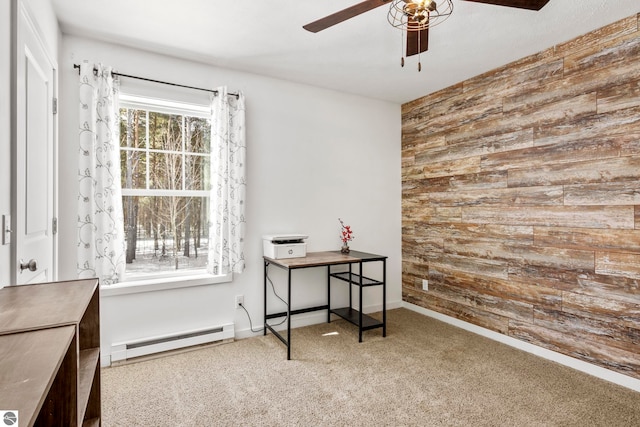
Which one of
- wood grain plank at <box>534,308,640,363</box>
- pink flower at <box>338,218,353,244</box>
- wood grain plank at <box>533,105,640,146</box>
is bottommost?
wood grain plank at <box>534,308,640,363</box>

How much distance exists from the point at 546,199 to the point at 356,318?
197 centimetres

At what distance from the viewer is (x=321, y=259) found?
315cm

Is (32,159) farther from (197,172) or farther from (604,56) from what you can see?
(604,56)

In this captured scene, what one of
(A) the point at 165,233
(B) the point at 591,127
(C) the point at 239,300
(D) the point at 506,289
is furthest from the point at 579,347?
(A) the point at 165,233

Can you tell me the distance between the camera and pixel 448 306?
361 centimetres

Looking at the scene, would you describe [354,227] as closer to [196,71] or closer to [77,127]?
[196,71]

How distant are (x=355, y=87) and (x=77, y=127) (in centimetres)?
256

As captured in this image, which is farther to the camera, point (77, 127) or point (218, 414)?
point (77, 127)

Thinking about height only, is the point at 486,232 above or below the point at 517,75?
below

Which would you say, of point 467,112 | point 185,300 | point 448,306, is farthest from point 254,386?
point 467,112

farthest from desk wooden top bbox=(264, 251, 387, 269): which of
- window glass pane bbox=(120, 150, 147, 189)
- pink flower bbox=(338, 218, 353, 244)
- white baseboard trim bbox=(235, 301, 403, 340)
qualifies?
window glass pane bbox=(120, 150, 147, 189)

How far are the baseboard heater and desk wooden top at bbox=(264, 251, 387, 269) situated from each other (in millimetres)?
777

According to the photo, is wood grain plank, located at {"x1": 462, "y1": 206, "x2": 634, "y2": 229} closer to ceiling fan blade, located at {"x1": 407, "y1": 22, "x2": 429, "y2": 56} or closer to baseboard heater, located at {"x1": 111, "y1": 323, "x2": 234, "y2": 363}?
ceiling fan blade, located at {"x1": 407, "y1": 22, "x2": 429, "y2": 56}

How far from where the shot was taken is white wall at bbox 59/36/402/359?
8.89 feet
